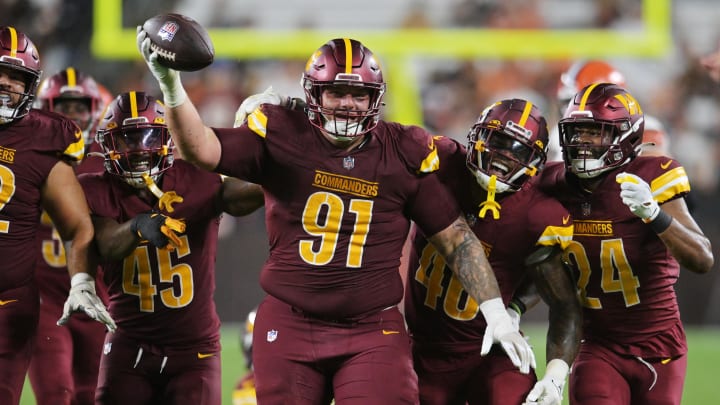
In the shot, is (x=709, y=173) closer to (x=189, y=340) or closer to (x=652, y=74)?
(x=652, y=74)

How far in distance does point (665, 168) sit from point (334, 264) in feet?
4.84

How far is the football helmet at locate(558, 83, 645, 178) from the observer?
438 cm

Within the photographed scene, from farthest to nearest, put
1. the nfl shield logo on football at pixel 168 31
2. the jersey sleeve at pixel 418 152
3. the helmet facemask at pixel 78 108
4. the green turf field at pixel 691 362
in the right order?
the green turf field at pixel 691 362
the helmet facemask at pixel 78 108
the jersey sleeve at pixel 418 152
the nfl shield logo on football at pixel 168 31

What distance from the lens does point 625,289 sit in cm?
449

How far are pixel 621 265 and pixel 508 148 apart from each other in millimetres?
712

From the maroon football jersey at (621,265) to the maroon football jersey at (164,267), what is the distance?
145 centimetres

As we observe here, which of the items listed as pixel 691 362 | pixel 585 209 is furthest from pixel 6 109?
pixel 691 362

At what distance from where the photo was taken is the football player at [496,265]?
423cm

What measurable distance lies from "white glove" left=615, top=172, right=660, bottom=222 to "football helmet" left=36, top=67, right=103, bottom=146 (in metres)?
2.83

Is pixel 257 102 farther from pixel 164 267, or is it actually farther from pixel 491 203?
pixel 491 203

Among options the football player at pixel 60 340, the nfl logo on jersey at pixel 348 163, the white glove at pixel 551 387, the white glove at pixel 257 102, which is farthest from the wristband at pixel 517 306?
the football player at pixel 60 340

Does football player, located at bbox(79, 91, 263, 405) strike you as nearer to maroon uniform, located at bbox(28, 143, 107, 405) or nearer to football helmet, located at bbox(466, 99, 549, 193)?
maroon uniform, located at bbox(28, 143, 107, 405)

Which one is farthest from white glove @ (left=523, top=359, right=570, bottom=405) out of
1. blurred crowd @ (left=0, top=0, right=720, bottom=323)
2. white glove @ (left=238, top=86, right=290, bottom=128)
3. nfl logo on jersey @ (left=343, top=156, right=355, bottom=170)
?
blurred crowd @ (left=0, top=0, right=720, bottom=323)

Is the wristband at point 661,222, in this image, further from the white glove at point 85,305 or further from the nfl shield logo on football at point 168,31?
the white glove at point 85,305
